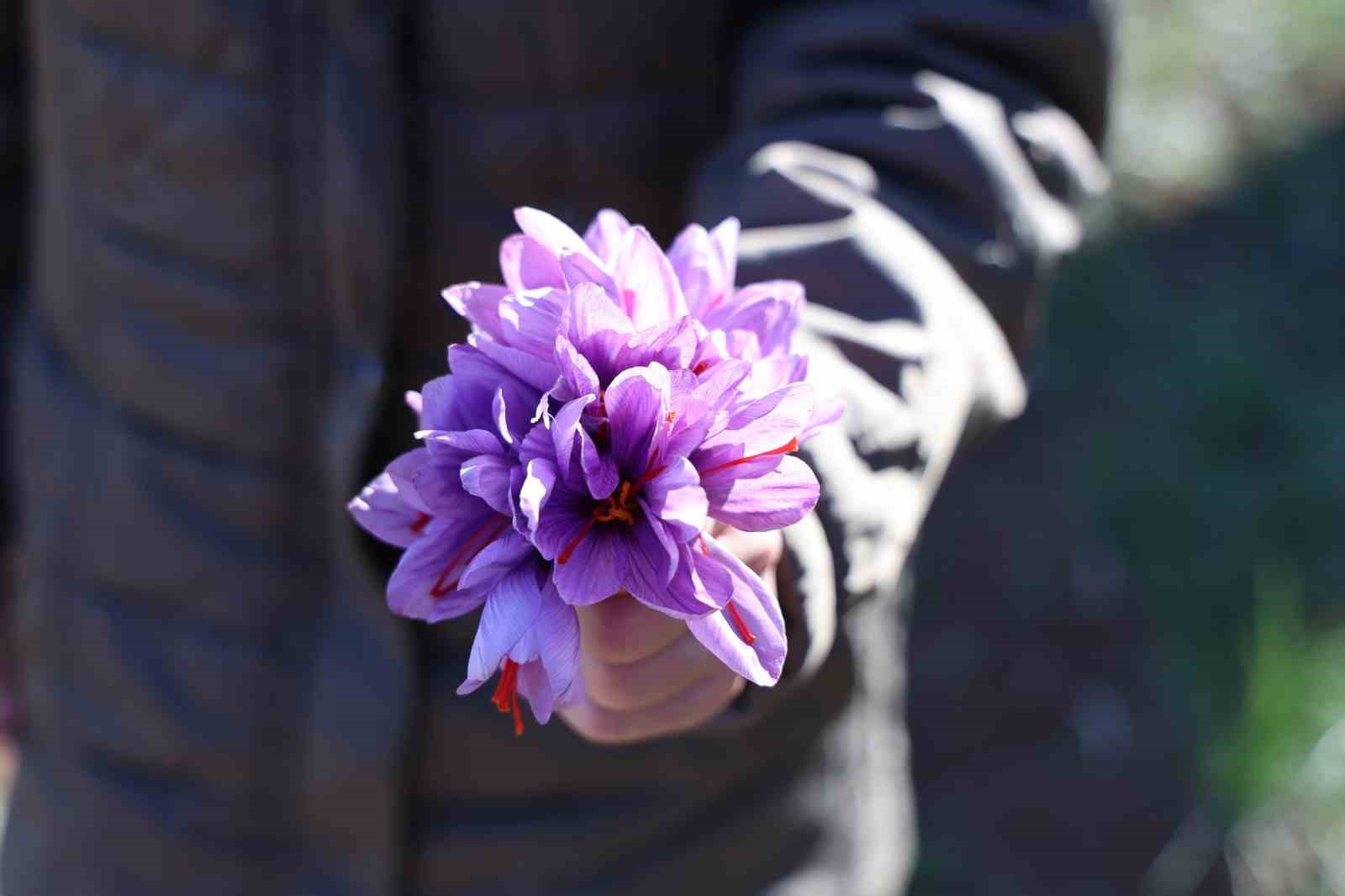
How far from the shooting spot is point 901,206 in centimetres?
92

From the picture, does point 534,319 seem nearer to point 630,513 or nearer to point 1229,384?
point 630,513

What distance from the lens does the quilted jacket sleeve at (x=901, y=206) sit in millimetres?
791

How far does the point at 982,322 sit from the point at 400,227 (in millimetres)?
389

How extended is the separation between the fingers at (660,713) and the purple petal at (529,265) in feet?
0.73

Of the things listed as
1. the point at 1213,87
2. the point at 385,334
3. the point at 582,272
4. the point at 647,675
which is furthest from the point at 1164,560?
the point at 582,272

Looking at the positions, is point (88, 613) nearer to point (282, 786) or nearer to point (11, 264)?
point (282, 786)

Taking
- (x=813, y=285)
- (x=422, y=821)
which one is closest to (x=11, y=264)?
(x=422, y=821)

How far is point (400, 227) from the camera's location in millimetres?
951

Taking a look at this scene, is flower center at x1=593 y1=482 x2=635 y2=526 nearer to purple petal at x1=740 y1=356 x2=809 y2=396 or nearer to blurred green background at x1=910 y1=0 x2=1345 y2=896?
purple petal at x1=740 y1=356 x2=809 y2=396

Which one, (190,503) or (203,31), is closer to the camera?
(203,31)

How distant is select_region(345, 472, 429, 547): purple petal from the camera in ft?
2.17

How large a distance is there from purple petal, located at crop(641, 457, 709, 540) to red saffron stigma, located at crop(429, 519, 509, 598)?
3.0 inches

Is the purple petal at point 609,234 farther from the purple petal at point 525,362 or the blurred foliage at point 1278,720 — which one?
the blurred foliage at point 1278,720

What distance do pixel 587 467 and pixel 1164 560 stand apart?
2120mm
